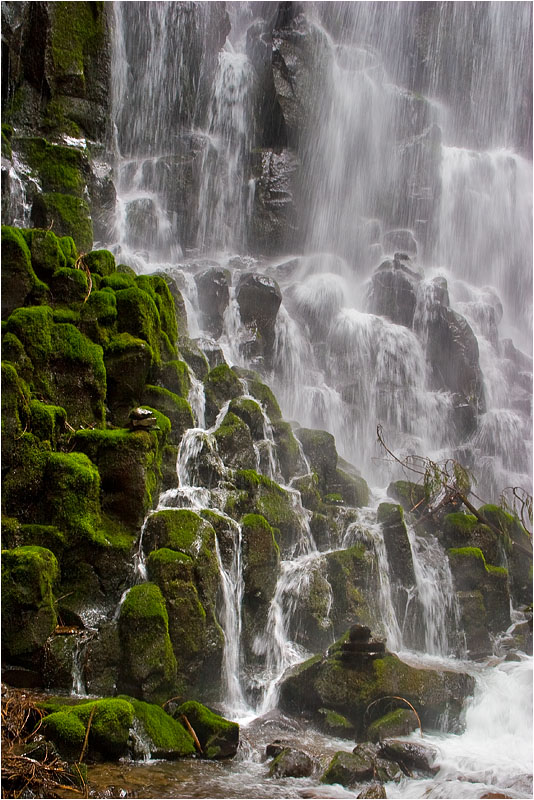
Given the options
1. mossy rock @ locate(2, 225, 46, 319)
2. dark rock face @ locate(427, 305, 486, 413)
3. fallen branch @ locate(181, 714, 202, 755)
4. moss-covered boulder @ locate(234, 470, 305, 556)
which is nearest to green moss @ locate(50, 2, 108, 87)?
mossy rock @ locate(2, 225, 46, 319)

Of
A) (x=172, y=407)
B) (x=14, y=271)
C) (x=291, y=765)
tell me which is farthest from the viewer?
(x=172, y=407)

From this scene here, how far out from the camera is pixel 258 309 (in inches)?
781

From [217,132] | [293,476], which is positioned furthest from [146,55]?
[293,476]

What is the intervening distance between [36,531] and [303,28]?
2788cm

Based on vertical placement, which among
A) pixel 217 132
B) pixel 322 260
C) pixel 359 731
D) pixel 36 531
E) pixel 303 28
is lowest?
pixel 359 731

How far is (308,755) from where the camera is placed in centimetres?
757

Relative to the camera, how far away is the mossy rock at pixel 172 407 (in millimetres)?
11242

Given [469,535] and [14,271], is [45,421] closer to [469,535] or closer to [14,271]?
[14,271]

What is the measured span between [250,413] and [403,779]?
7570 millimetres

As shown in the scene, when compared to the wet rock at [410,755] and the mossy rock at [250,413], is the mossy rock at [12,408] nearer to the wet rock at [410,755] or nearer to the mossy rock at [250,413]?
the mossy rock at [250,413]

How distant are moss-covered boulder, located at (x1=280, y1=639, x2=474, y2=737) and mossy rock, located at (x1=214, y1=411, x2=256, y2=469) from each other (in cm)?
414

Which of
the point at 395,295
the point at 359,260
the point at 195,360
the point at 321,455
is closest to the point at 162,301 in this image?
the point at 195,360

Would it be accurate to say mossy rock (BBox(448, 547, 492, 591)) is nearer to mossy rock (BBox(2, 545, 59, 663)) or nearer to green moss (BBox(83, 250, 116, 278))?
mossy rock (BBox(2, 545, 59, 663))

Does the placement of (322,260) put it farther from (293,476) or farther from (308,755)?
(308,755)
